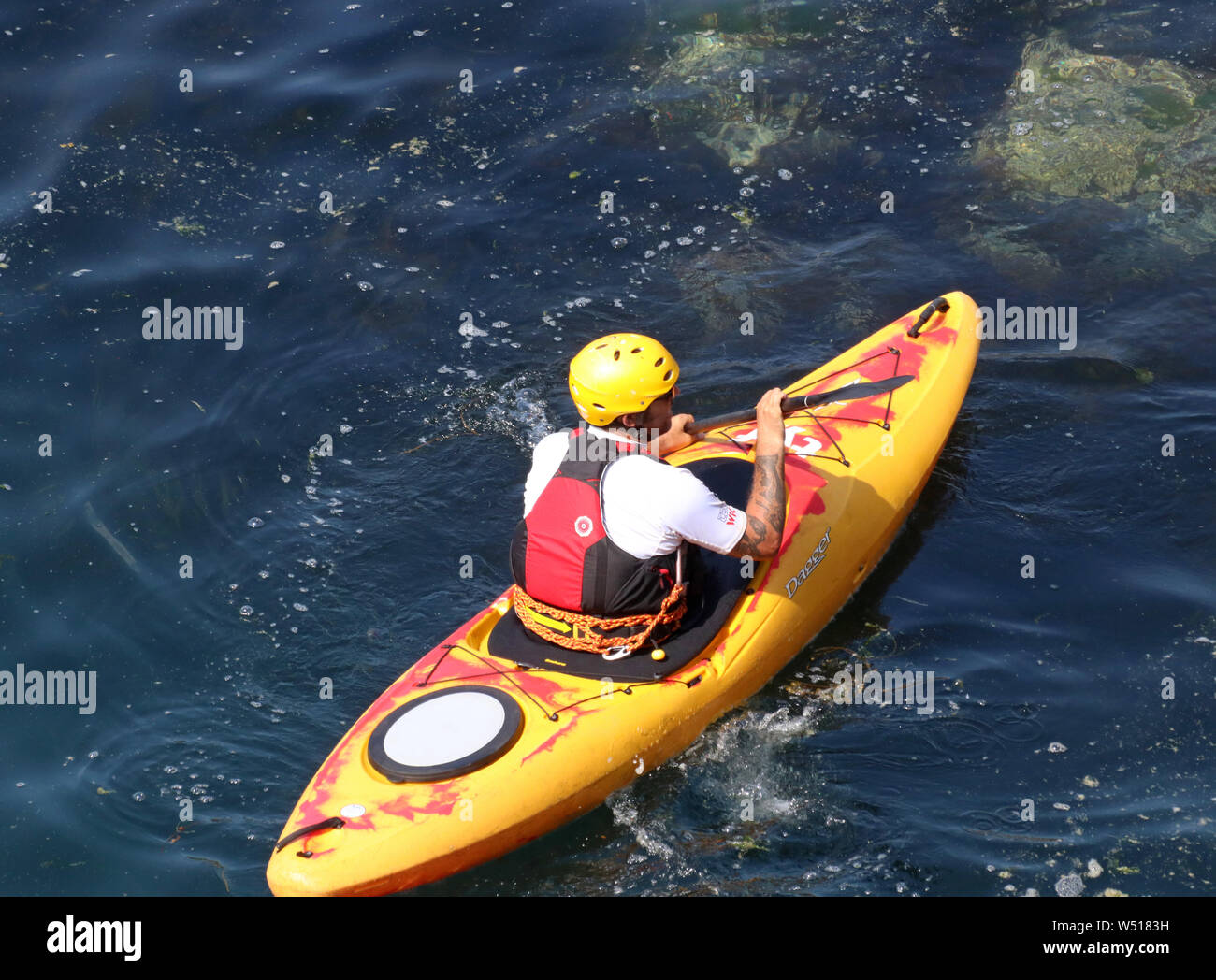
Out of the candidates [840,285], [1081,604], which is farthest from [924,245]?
[1081,604]

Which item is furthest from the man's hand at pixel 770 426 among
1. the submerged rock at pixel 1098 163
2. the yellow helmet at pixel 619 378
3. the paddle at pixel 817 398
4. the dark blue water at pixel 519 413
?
the submerged rock at pixel 1098 163

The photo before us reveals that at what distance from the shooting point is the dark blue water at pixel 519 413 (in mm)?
4891

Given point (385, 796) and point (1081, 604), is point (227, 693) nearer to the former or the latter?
point (385, 796)

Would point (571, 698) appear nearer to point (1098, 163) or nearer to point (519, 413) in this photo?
point (519, 413)

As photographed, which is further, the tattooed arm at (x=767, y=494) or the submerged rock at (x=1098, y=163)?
the submerged rock at (x=1098, y=163)

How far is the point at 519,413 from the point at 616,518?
2.81m

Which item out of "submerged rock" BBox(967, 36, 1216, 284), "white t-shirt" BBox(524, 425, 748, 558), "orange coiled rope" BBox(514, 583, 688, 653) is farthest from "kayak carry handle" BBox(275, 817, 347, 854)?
"submerged rock" BBox(967, 36, 1216, 284)

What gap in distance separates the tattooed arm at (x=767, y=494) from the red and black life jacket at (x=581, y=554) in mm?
349

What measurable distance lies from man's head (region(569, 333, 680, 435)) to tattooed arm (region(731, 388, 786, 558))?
0.61 metres

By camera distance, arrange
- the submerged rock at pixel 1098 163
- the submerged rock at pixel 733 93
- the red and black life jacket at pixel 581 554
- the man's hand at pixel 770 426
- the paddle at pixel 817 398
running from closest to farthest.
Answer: the red and black life jacket at pixel 581 554
the man's hand at pixel 770 426
the paddle at pixel 817 398
the submerged rock at pixel 1098 163
the submerged rock at pixel 733 93

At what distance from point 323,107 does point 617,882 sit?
7.44m

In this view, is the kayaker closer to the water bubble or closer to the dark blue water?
the dark blue water

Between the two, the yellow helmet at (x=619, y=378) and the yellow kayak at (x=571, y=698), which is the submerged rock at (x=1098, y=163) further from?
the yellow helmet at (x=619, y=378)

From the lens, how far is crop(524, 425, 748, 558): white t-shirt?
4547 mm
